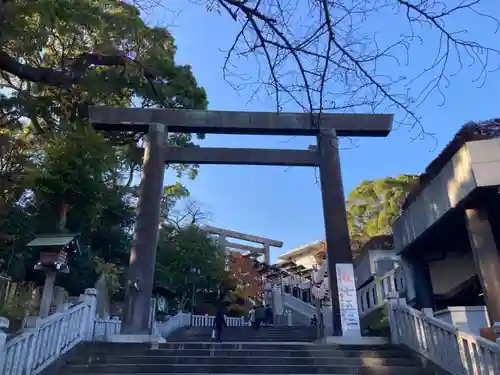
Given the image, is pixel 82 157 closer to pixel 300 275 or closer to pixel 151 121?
pixel 151 121

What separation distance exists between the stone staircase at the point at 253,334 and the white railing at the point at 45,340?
5.55 metres

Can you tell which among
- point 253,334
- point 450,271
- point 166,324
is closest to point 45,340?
point 166,324

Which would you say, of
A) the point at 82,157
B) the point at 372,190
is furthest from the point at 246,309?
the point at 82,157

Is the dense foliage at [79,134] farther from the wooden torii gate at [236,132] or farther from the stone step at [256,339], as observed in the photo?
the stone step at [256,339]

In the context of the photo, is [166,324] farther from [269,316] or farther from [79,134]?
[269,316]

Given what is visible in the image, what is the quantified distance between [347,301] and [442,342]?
362cm

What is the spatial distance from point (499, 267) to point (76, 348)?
706 cm

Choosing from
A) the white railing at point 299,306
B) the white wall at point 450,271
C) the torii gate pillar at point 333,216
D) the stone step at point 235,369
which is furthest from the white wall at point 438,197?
the white railing at point 299,306

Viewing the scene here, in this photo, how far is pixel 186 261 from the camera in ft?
63.5

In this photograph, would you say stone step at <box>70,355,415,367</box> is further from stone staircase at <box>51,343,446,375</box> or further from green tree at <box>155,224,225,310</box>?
green tree at <box>155,224,225,310</box>

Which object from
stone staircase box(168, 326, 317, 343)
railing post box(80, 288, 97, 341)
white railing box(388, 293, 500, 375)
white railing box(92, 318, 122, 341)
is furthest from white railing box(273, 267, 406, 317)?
railing post box(80, 288, 97, 341)

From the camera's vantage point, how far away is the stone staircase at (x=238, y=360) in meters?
6.05

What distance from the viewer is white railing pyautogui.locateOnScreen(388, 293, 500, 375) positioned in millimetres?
4676

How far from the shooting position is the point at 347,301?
9375mm
